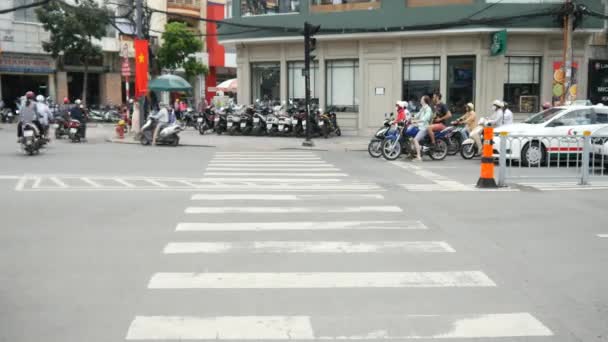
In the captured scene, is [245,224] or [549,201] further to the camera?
[549,201]

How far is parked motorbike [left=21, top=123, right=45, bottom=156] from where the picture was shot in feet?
61.2

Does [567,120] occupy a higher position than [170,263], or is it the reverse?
[567,120]

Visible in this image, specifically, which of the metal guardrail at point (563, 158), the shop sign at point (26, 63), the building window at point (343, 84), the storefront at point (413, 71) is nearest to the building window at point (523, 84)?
the storefront at point (413, 71)

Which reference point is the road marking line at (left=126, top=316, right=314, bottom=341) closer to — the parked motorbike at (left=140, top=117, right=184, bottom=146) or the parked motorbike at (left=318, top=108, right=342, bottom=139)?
the parked motorbike at (left=140, top=117, right=184, bottom=146)

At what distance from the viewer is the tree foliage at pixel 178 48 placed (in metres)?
46.6

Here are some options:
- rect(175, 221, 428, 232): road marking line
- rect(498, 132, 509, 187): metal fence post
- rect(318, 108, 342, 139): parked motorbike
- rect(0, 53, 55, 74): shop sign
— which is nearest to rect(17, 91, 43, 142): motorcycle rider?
rect(318, 108, 342, 139): parked motorbike

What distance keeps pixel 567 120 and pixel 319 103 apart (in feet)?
44.6

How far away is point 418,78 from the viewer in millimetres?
27641

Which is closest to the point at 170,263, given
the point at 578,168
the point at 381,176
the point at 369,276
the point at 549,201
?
the point at 369,276

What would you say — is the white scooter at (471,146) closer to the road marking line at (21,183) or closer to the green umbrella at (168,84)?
the road marking line at (21,183)

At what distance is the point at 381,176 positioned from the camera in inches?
591

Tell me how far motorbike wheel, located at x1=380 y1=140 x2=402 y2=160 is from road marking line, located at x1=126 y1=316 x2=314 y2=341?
45.4 ft

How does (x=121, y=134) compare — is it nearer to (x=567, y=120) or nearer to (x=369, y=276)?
(x=567, y=120)

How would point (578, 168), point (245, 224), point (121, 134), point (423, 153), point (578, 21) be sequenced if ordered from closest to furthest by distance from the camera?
point (245, 224) < point (578, 168) < point (423, 153) < point (578, 21) < point (121, 134)
